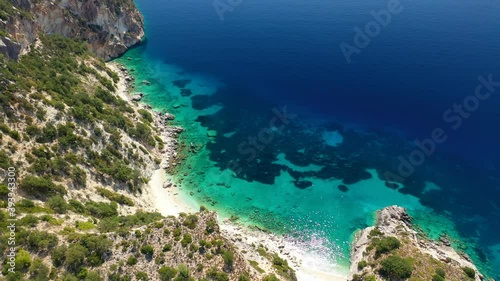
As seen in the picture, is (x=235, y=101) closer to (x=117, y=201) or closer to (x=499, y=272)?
(x=117, y=201)

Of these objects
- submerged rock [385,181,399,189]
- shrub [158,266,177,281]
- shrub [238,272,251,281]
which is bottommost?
shrub [158,266,177,281]

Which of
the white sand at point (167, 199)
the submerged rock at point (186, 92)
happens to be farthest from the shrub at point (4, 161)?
the submerged rock at point (186, 92)

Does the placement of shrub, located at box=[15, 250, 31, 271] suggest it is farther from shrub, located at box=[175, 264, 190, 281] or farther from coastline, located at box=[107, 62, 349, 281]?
coastline, located at box=[107, 62, 349, 281]

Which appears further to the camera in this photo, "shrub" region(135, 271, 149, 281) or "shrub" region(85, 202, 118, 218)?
"shrub" region(85, 202, 118, 218)

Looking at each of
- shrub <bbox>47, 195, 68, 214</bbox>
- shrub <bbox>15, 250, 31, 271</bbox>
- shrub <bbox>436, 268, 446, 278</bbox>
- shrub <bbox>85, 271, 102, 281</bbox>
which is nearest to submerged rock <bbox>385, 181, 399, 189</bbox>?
shrub <bbox>436, 268, 446, 278</bbox>

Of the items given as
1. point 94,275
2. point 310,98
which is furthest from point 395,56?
point 94,275

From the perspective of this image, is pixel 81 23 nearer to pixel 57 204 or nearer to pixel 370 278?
pixel 57 204

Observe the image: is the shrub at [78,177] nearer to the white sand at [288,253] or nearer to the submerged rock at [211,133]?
the white sand at [288,253]
